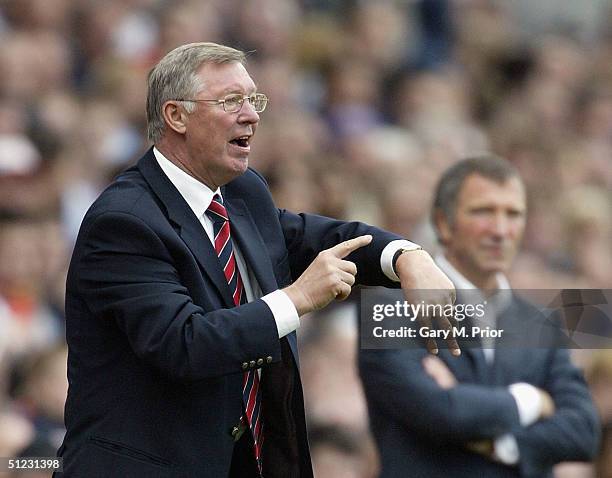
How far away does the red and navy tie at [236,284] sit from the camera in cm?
364

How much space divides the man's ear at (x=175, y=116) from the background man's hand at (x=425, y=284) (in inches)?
27.2

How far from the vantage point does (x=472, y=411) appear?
4047mm

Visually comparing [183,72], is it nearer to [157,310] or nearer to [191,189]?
[191,189]

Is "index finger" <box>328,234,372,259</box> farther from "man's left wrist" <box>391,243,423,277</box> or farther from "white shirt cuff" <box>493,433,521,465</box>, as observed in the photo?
"white shirt cuff" <box>493,433,521,465</box>

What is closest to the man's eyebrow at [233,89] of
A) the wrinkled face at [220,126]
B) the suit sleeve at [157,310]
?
the wrinkled face at [220,126]

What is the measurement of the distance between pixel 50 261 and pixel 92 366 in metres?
2.98

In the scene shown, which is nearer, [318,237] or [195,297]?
[195,297]

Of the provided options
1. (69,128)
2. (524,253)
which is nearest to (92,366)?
(69,128)

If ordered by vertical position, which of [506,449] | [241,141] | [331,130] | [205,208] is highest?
[331,130]

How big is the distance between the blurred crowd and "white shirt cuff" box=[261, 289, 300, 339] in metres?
1.46

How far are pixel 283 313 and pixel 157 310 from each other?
319 mm

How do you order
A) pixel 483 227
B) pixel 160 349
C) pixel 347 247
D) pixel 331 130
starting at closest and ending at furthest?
pixel 160 349, pixel 347 247, pixel 483 227, pixel 331 130

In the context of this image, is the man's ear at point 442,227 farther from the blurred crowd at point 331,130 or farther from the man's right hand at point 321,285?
the man's right hand at point 321,285

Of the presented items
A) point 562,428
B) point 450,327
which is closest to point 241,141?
point 450,327
